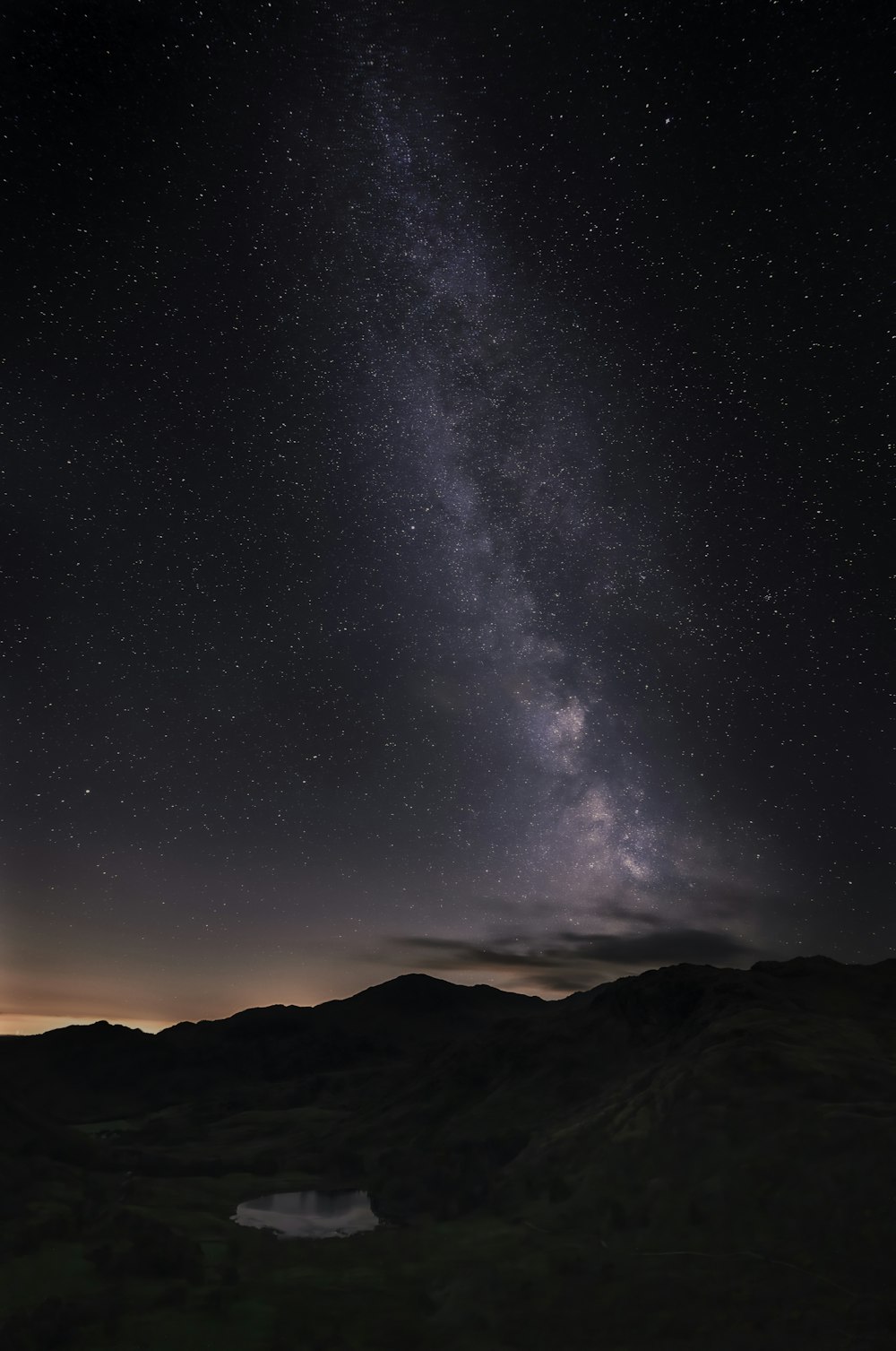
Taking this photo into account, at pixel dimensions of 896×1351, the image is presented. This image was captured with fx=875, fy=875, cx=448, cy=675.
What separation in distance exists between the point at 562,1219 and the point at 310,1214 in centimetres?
3581

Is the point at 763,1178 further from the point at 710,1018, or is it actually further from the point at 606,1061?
the point at 606,1061

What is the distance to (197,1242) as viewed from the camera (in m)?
72.1

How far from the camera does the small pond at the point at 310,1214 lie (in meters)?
83.4

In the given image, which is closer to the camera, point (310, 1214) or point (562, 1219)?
point (562, 1219)

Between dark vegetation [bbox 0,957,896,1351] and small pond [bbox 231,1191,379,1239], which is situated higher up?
dark vegetation [bbox 0,957,896,1351]

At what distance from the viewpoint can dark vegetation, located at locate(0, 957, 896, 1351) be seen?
163ft

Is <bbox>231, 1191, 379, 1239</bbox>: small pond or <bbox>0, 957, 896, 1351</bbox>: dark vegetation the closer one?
<bbox>0, 957, 896, 1351</bbox>: dark vegetation

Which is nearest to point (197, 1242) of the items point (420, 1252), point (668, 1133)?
point (420, 1252)

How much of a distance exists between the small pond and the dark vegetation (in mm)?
2514

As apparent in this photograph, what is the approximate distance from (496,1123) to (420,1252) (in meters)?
56.0

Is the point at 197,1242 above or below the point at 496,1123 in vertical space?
below

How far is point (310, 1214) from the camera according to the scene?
313 ft

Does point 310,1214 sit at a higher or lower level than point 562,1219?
lower

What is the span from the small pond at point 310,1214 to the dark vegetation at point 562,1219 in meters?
2.51
